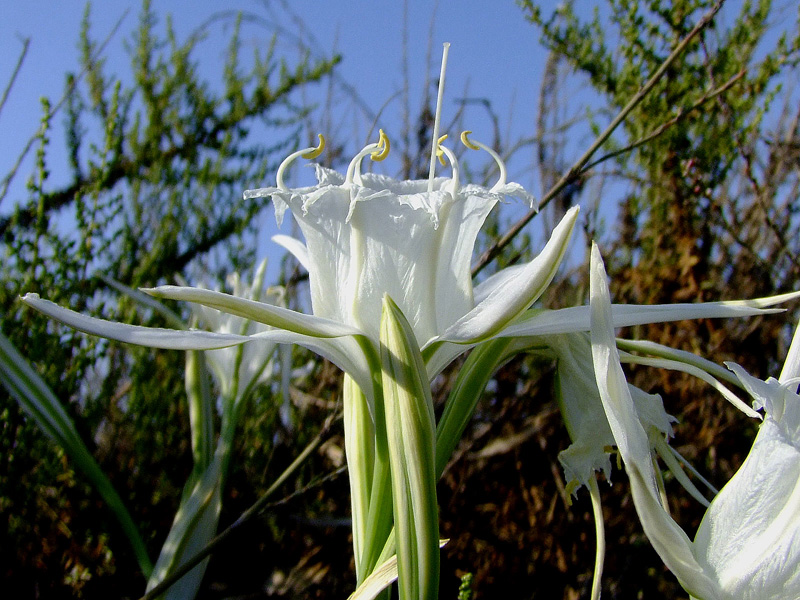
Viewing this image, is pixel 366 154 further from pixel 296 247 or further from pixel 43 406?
pixel 43 406

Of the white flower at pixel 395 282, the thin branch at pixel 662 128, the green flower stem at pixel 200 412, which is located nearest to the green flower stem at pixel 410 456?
the white flower at pixel 395 282

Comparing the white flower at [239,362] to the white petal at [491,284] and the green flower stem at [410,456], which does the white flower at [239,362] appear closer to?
the white petal at [491,284]

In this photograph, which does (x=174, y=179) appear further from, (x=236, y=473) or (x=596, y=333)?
(x=596, y=333)

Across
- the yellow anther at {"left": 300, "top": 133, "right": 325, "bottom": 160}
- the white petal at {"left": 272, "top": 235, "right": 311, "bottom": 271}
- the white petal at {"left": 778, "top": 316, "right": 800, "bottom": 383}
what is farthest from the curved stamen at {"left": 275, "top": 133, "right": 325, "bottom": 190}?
the white petal at {"left": 778, "top": 316, "right": 800, "bottom": 383}

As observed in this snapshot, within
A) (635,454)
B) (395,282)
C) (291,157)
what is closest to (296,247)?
(291,157)

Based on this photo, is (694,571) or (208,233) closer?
(694,571)

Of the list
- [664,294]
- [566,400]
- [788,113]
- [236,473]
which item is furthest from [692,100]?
[236,473]
